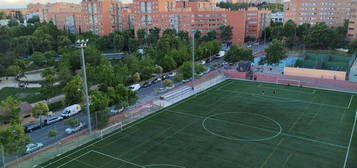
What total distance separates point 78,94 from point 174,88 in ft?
44.3

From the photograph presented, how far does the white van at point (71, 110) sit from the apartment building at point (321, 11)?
72.6 metres

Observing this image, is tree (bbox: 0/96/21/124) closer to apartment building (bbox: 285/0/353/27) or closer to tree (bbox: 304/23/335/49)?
tree (bbox: 304/23/335/49)

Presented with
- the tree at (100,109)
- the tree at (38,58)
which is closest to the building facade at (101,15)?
the tree at (38,58)

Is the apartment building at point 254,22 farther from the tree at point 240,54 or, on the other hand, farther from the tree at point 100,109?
the tree at point 100,109

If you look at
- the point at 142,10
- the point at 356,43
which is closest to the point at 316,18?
the point at 356,43

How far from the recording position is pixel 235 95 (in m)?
38.4

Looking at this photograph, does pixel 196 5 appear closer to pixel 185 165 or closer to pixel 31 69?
pixel 31 69

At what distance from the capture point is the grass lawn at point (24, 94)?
131 ft

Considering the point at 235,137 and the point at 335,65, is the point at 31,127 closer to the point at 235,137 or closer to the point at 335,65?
the point at 235,137

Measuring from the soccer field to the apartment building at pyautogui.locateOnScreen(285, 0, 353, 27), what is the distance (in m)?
52.3

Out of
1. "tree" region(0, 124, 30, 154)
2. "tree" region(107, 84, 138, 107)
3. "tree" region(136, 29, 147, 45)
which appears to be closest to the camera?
"tree" region(0, 124, 30, 154)

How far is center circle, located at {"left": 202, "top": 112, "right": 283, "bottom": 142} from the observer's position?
2570cm

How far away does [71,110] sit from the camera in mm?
32844

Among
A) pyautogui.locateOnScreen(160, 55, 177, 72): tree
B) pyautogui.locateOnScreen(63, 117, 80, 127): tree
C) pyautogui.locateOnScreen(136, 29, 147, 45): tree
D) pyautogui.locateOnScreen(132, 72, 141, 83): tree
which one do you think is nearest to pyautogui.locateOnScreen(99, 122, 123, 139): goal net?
pyautogui.locateOnScreen(63, 117, 80, 127): tree
